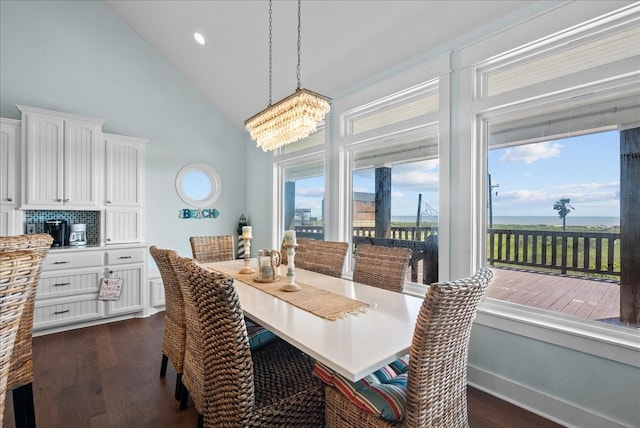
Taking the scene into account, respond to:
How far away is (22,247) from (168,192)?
123 inches

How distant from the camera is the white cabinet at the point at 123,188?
11.9 feet

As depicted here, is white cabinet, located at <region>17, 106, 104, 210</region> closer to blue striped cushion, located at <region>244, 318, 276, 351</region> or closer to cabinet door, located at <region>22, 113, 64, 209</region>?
cabinet door, located at <region>22, 113, 64, 209</region>

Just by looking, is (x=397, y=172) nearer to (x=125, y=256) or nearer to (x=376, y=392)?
(x=376, y=392)

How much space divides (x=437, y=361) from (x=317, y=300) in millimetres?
775

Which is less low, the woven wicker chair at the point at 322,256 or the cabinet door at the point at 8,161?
the cabinet door at the point at 8,161

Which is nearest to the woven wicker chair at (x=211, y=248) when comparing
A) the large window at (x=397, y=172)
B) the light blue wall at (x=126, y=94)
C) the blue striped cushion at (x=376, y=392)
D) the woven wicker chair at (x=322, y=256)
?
the woven wicker chair at (x=322, y=256)

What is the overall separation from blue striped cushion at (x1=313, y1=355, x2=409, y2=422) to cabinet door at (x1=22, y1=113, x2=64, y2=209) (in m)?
3.62

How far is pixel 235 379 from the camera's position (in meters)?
1.23

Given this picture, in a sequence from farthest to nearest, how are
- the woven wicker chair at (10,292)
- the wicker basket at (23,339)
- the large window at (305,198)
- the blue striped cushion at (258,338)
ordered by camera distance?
the large window at (305,198) < the blue striped cushion at (258,338) < the wicker basket at (23,339) < the woven wicker chair at (10,292)

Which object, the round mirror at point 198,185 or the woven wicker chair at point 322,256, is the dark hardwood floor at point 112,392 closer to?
the woven wicker chair at point 322,256

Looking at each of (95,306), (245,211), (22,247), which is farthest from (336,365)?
(245,211)

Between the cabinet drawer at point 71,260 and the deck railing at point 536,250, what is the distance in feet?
11.0

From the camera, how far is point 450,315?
1070mm

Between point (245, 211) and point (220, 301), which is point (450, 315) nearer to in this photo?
point (220, 301)
